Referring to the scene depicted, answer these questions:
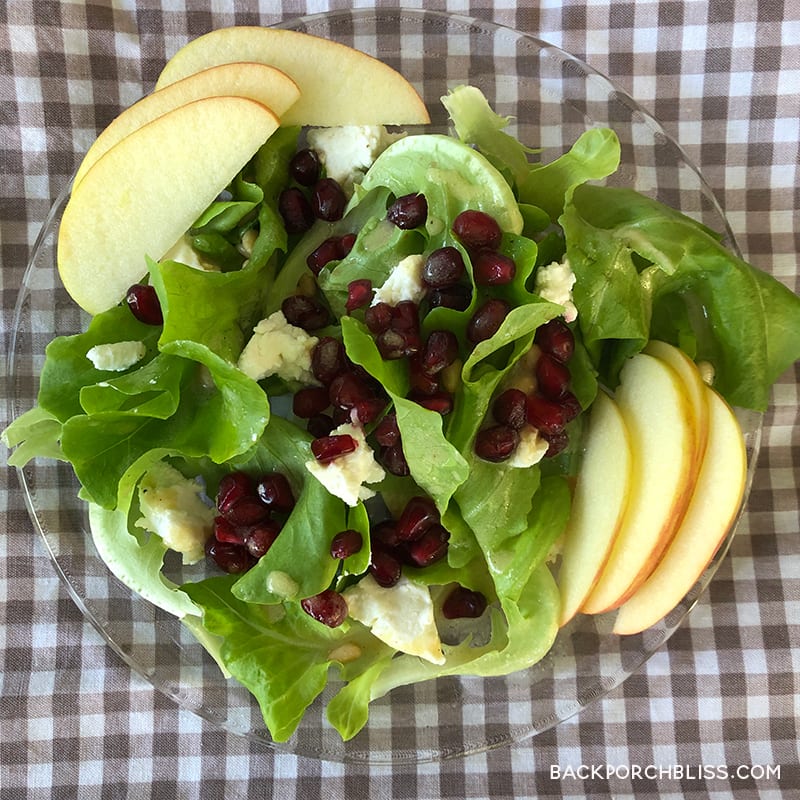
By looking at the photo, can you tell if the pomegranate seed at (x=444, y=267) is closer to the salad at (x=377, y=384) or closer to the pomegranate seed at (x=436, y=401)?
the salad at (x=377, y=384)

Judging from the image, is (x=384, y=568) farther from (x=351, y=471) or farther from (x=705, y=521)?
(x=705, y=521)

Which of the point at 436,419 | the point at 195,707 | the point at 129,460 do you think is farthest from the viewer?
the point at 195,707

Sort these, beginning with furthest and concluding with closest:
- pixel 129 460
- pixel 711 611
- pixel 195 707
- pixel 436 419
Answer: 1. pixel 711 611
2. pixel 195 707
3. pixel 129 460
4. pixel 436 419

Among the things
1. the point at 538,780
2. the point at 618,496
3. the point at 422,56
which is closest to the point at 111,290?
the point at 422,56

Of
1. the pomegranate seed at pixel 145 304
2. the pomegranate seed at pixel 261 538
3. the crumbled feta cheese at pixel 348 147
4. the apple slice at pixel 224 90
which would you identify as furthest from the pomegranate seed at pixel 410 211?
the pomegranate seed at pixel 261 538

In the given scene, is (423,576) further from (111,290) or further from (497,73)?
(497,73)

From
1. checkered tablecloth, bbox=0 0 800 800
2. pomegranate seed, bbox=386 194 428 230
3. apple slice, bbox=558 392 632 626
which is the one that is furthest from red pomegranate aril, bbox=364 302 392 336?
checkered tablecloth, bbox=0 0 800 800

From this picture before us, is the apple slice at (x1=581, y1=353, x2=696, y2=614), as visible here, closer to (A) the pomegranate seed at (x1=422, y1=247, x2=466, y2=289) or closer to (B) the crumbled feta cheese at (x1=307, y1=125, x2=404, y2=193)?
(A) the pomegranate seed at (x1=422, y1=247, x2=466, y2=289)
